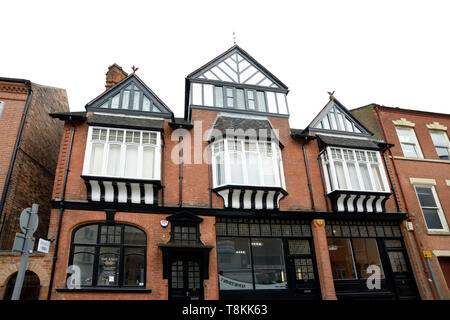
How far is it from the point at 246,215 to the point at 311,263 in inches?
145

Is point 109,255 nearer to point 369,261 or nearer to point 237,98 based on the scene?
point 237,98

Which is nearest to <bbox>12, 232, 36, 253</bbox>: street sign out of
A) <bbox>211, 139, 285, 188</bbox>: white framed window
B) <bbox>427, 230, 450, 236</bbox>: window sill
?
<bbox>211, 139, 285, 188</bbox>: white framed window

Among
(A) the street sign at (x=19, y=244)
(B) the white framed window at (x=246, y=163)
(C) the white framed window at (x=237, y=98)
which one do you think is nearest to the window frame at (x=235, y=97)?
(C) the white framed window at (x=237, y=98)

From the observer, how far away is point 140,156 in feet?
42.9

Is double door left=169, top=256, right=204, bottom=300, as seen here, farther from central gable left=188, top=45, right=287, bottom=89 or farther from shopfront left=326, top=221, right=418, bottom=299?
central gable left=188, top=45, right=287, bottom=89

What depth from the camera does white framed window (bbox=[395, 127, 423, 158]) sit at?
18.2 meters

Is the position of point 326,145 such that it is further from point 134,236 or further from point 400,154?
point 134,236

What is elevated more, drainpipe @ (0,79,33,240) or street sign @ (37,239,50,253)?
drainpipe @ (0,79,33,240)

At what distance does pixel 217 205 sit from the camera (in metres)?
13.4

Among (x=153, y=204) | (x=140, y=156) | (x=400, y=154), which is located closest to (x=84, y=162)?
(x=140, y=156)

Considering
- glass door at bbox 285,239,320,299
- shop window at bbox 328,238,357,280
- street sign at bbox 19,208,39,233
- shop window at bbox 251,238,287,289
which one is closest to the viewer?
street sign at bbox 19,208,39,233

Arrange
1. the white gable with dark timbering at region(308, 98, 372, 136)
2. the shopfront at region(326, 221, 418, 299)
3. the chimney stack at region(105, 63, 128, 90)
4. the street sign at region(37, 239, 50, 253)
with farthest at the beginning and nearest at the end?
1. the white gable with dark timbering at region(308, 98, 372, 136)
2. the chimney stack at region(105, 63, 128, 90)
3. the shopfront at region(326, 221, 418, 299)
4. the street sign at region(37, 239, 50, 253)

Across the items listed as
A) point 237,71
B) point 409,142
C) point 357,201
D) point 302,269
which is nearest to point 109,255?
point 302,269

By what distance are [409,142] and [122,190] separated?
16.8 metres
